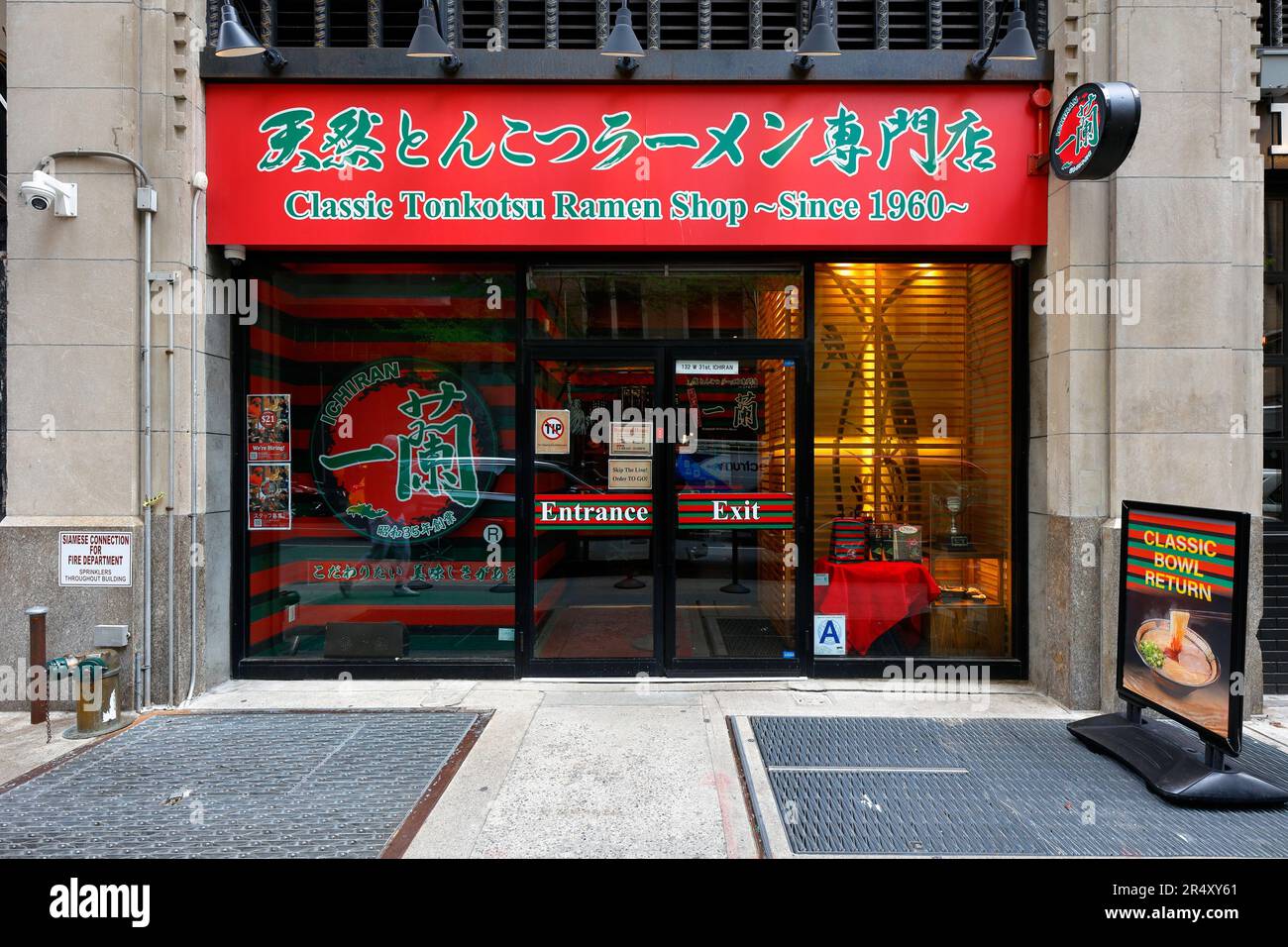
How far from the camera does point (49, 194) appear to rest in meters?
5.34

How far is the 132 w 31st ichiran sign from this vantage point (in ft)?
19.5

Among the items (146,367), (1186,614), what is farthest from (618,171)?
(1186,614)

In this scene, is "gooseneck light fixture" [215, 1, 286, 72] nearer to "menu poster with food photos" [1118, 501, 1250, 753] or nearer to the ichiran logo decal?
the ichiran logo decal

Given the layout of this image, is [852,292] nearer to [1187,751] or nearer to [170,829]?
[1187,751]

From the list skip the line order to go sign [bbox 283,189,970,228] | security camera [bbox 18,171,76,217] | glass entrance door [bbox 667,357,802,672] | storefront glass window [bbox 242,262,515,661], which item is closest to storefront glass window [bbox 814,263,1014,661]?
glass entrance door [bbox 667,357,802,672]

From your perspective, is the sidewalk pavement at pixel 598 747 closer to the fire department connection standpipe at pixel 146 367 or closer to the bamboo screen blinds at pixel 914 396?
the fire department connection standpipe at pixel 146 367

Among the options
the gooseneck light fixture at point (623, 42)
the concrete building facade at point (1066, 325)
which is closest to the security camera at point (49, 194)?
the concrete building facade at point (1066, 325)

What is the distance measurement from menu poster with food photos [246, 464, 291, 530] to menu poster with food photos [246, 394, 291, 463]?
93 mm

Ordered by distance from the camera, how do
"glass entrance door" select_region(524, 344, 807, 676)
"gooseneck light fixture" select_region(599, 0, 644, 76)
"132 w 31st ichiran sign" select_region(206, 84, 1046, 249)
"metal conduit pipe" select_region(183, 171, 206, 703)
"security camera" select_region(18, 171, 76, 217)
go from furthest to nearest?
"glass entrance door" select_region(524, 344, 807, 676)
"132 w 31st ichiran sign" select_region(206, 84, 1046, 249)
"metal conduit pipe" select_region(183, 171, 206, 703)
"gooseneck light fixture" select_region(599, 0, 644, 76)
"security camera" select_region(18, 171, 76, 217)

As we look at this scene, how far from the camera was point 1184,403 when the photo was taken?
5578 mm

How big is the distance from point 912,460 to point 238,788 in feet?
19.0

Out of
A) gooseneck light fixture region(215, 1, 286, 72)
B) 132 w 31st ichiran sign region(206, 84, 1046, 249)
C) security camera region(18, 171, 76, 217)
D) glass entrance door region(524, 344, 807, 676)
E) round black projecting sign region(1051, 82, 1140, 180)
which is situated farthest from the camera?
glass entrance door region(524, 344, 807, 676)

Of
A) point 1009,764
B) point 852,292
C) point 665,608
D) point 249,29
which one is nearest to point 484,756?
point 665,608

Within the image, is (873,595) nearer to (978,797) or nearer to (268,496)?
(978,797)
